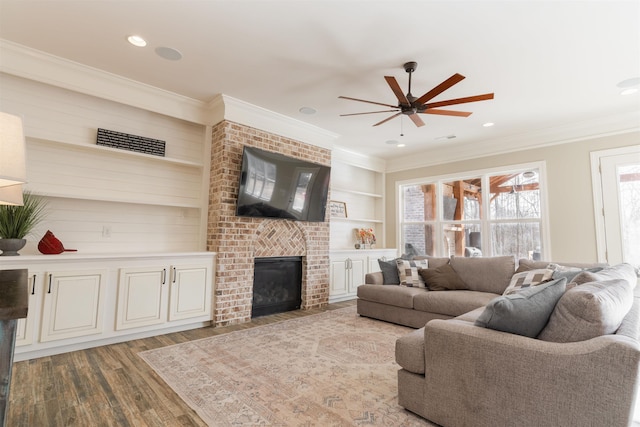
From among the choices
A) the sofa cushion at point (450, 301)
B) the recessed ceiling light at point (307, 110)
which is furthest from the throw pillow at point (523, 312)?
the recessed ceiling light at point (307, 110)

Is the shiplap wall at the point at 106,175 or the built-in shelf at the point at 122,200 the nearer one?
the built-in shelf at the point at 122,200

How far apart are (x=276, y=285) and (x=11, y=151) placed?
11.6 feet

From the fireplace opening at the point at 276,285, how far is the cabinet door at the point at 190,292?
67 centimetres

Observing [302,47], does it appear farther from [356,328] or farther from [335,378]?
[356,328]

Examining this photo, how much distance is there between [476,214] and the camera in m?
5.50

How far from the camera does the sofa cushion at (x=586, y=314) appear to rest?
1.44 m

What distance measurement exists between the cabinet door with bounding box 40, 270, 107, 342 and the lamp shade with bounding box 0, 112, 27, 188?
2.12 metres

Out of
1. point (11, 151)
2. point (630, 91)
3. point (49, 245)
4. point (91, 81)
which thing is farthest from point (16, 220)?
point (630, 91)

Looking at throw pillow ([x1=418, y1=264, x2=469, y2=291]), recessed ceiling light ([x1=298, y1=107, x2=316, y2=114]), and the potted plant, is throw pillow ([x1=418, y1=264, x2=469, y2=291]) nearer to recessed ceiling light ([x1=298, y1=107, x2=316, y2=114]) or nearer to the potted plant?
recessed ceiling light ([x1=298, y1=107, x2=316, y2=114])

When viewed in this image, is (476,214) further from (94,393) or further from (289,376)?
(94,393)

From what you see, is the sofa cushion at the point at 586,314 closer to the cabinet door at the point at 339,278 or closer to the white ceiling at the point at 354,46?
the white ceiling at the point at 354,46

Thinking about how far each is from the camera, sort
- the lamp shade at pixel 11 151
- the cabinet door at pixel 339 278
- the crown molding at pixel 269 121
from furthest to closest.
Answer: the cabinet door at pixel 339 278, the crown molding at pixel 269 121, the lamp shade at pixel 11 151

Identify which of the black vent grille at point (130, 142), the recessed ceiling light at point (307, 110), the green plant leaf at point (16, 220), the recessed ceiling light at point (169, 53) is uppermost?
the recessed ceiling light at point (169, 53)

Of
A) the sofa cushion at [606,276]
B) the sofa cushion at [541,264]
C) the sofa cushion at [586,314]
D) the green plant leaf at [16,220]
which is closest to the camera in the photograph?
the sofa cushion at [586,314]
